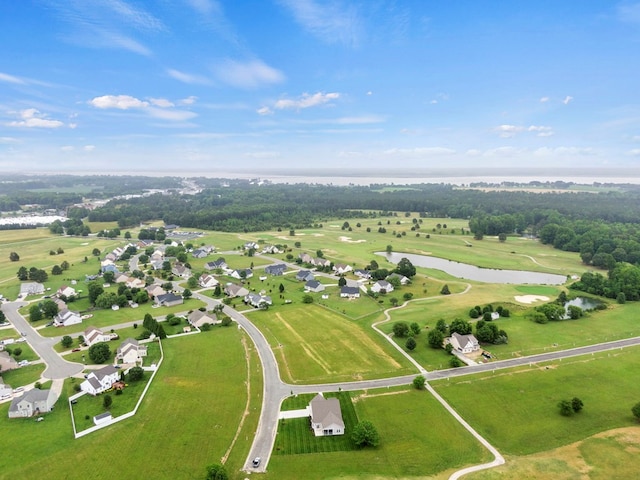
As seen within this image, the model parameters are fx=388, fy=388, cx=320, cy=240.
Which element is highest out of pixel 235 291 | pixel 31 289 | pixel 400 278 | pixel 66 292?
pixel 400 278

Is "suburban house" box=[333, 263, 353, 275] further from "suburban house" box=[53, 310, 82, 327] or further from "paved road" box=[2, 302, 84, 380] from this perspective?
"paved road" box=[2, 302, 84, 380]

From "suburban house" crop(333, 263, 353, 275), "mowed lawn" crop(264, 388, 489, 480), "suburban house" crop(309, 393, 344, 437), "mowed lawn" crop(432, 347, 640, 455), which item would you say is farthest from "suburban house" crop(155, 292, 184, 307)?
Result: "mowed lawn" crop(432, 347, 640, 455)

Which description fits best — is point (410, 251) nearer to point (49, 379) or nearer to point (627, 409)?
point (627, 409)

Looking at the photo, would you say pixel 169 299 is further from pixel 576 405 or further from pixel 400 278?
pixel 576 405

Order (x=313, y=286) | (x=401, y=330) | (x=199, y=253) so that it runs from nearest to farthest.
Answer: (x=401, y=330), (x=313, y=286), (x=199, y=253)

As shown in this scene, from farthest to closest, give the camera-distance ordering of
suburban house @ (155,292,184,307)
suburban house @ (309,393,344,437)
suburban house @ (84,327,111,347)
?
suburban house @ (155,292,184,307), suburban house @ (84,327,111,347), suburban house @ (309,393,344,437)

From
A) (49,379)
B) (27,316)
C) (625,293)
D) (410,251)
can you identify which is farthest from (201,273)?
(625,293)

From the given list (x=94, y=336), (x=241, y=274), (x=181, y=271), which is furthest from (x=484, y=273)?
(x=94, y=336)
